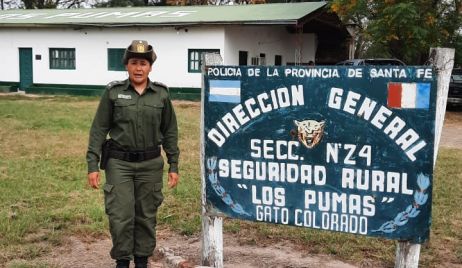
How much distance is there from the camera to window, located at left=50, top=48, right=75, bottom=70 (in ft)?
78.2

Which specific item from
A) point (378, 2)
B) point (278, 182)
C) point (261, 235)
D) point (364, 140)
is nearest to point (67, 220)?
point (261, 235)

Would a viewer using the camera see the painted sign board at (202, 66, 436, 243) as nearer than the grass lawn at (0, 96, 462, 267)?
Yes

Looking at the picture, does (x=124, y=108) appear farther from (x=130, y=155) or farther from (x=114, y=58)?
(x=114, y=58)

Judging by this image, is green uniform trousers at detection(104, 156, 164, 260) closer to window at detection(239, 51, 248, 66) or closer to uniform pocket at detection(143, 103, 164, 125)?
uniform pocket at detection(143, 103, 164, 125)

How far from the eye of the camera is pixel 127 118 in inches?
149

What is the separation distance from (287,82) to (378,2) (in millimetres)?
17427

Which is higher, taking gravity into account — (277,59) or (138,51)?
(277,59)

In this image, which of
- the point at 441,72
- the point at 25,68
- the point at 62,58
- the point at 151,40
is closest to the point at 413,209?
the point at 441,72

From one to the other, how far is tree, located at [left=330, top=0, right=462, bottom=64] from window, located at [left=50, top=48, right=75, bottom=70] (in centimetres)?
1126

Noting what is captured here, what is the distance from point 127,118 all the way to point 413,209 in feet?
6.41

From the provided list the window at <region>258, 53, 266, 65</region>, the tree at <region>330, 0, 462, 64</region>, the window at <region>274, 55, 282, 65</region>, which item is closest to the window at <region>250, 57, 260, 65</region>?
the window at <region>258, 53, 266, 65</region>

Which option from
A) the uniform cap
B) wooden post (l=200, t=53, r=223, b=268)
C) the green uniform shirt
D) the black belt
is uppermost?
the uniform cap

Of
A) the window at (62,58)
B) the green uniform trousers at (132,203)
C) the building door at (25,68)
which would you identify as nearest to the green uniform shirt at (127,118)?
the green uniform trousers at (132,203)

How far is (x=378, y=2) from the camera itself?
64.8 ft
